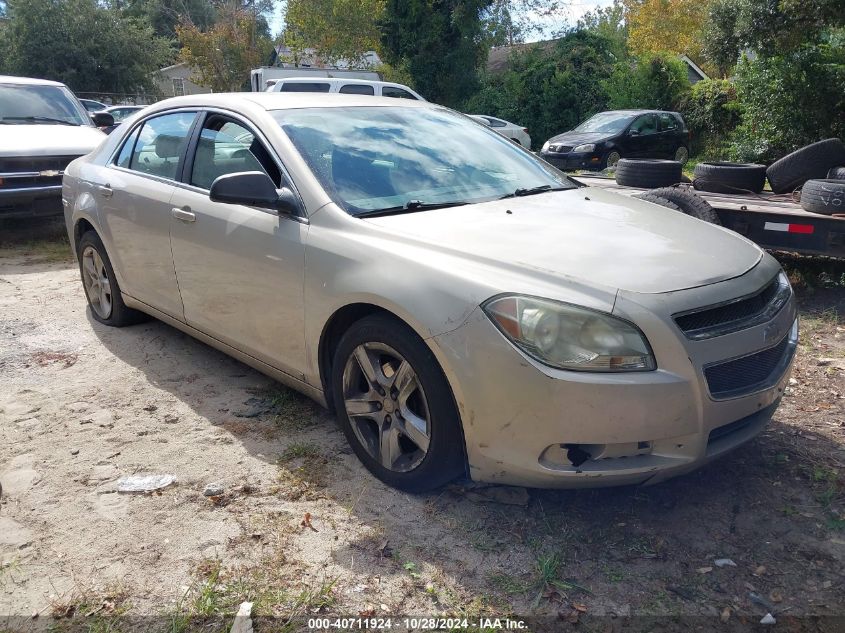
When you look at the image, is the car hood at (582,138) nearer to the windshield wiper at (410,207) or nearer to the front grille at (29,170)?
the front grille at (29,170)

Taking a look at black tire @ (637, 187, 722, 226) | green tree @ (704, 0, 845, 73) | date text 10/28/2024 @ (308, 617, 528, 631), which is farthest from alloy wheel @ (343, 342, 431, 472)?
green tree @ (704, 0, 845, 73)

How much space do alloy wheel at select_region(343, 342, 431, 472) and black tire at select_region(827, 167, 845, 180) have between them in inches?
184

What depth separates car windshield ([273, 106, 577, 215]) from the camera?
3410 mm

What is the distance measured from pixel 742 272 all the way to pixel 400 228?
1.41 metres

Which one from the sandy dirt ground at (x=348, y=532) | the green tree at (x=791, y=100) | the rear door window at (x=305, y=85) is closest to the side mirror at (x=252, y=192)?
the sandy dirt ground at (x=348, y=532)

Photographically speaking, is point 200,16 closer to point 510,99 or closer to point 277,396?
point 510,99

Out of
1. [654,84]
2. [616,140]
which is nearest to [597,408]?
[616,140]

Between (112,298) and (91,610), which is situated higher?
(112,298)

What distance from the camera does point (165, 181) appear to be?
4.34 metres

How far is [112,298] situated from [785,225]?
4889mm

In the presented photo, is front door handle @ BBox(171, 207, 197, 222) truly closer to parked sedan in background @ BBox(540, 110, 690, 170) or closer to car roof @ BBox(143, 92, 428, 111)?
car roof @ BBox(143, 92, 428, 111)

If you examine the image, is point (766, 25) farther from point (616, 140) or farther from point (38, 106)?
point (38, 106)

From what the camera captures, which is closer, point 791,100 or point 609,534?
point 609,534

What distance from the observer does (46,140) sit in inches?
329
